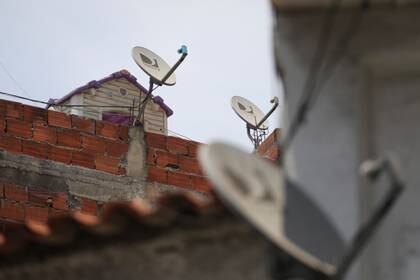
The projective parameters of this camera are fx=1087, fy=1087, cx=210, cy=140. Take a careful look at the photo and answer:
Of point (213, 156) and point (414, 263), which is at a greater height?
point (213, 156)

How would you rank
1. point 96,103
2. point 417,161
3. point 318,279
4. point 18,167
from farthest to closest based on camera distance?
1. point 96,103
2. point 18,167
3. point 417,161
4. point 318,279

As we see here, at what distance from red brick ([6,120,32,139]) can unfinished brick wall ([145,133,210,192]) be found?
4.97 feet

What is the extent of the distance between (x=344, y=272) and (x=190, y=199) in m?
0.83

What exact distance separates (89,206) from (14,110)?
55.6 inches

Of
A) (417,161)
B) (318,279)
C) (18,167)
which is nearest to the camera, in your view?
(318,279)

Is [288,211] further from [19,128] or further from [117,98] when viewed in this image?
[117,98]

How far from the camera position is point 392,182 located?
4738 mm

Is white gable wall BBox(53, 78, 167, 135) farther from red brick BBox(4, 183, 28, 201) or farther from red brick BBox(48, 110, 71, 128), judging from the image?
red brick BBox(4, 183, 28, 201)

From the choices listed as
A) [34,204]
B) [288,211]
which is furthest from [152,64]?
[288,211]

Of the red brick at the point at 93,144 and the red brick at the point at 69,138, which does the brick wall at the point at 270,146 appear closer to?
the red brick at the point at 93,144

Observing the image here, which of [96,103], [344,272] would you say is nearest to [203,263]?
[344,272]

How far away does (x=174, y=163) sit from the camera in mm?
13289

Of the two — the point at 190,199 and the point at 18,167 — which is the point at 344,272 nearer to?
the point at 190,199

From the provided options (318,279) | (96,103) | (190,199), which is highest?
(96,103)
